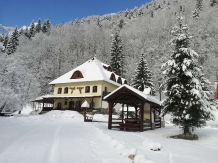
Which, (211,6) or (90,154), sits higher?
(211,6)

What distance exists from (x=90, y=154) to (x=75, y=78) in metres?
36.7

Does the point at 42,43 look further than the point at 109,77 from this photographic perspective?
Yes

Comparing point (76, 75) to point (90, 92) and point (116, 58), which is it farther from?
point (116, 58)

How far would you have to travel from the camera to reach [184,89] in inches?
598

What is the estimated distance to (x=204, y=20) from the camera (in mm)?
87562

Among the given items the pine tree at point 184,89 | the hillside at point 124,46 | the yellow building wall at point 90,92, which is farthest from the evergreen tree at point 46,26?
the pine tree at point 184,89

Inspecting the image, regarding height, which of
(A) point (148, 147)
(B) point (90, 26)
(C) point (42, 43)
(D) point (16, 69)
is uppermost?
(B) point (90, 26)

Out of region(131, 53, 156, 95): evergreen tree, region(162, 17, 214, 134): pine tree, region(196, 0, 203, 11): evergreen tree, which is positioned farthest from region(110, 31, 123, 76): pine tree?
region(196, 0, 203, 11): evergreen tree

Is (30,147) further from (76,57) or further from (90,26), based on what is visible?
(90,26)

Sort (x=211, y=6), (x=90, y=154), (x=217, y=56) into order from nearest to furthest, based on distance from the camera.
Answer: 1. (x=90, y=154)
2. (x=217, y=56)
3. (x=211, y=6)

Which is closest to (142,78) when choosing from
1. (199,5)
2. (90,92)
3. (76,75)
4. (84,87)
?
(90,92)

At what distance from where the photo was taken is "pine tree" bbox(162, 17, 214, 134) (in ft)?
47.7

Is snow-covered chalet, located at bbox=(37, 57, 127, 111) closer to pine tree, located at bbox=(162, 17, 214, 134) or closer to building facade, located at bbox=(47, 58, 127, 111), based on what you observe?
building facade, located at bbox=(47, 58, 127, 111)

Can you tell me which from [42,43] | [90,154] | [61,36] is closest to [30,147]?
[90,154]
